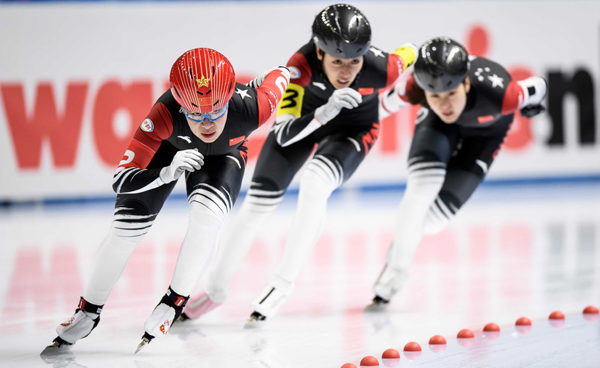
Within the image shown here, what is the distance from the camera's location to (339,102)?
4.07 metres

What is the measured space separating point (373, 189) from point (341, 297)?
6697mm

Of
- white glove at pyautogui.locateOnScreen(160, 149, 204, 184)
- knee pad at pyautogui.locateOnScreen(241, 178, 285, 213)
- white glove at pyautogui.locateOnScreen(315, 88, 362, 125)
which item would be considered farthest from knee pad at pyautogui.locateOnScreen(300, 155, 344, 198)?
white glove at pyautogui.locateOnScreen(160, 149, 204, 184)

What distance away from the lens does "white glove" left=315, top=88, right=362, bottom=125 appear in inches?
160

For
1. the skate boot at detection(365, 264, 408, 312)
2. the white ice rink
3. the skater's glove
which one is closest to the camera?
the white ice rink

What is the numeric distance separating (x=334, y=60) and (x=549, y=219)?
5462mm

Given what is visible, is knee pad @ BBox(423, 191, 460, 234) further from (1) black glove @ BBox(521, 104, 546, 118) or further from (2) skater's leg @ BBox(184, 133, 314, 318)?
(2) skater's leg @ BBox(184, 133, 314, 318)

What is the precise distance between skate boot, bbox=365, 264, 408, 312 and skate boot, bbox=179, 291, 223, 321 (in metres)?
1.13

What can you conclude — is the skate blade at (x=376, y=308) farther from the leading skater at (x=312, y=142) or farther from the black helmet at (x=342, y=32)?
the black helmet at (x=342, y=32)

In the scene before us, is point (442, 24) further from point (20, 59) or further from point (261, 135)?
point (20, 59)

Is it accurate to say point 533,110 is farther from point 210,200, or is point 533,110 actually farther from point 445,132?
point 210,200

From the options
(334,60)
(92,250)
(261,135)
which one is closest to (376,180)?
(261,135)

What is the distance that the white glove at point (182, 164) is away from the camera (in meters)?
3.32

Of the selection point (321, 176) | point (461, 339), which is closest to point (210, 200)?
point (321, 176)

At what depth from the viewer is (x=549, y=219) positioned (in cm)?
866
